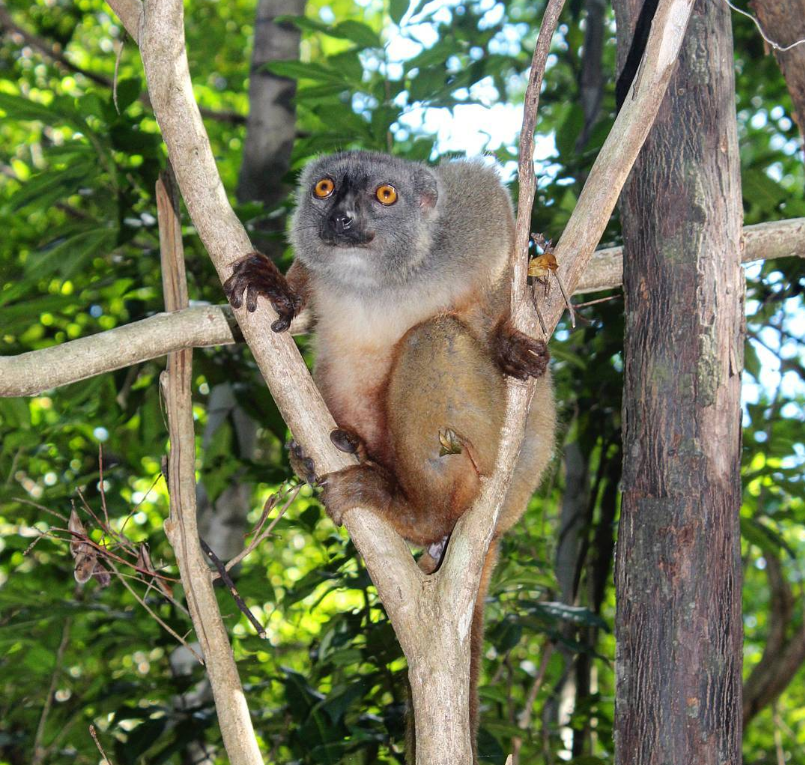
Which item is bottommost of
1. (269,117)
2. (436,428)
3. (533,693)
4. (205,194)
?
(533,693)

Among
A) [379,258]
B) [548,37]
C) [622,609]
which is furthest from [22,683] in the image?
[548,37]

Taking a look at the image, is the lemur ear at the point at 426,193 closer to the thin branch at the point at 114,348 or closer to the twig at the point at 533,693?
the thin branch at the point at 114,348

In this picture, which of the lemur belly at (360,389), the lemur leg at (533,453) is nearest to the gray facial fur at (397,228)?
the lemur belly at (360,389)

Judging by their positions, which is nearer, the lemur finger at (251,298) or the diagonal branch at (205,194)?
the diagonal branch at (205,194)

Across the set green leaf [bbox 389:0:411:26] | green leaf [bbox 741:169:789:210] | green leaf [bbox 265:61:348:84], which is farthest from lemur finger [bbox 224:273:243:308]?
green leaf [bbox 741:169:789:210]

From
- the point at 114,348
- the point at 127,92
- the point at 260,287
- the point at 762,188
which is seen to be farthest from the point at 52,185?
the point at 762,188

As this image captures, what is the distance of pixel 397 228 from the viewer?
402 cm

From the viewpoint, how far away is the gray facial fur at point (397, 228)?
12.8 ft

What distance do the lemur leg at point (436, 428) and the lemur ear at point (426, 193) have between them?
2.20 ft

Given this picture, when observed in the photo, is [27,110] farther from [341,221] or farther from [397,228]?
[397,228]

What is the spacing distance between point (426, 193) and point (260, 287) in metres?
1.22

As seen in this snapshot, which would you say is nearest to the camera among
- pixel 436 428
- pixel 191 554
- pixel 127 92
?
pixel 191 554

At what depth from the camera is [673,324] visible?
3.20 m

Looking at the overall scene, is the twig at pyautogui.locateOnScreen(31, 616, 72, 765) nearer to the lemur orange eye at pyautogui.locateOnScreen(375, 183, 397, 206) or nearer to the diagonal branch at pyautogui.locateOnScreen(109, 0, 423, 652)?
the diagonal branch at pyautogui.locateOnScreen(109, 0, 423, 652)
